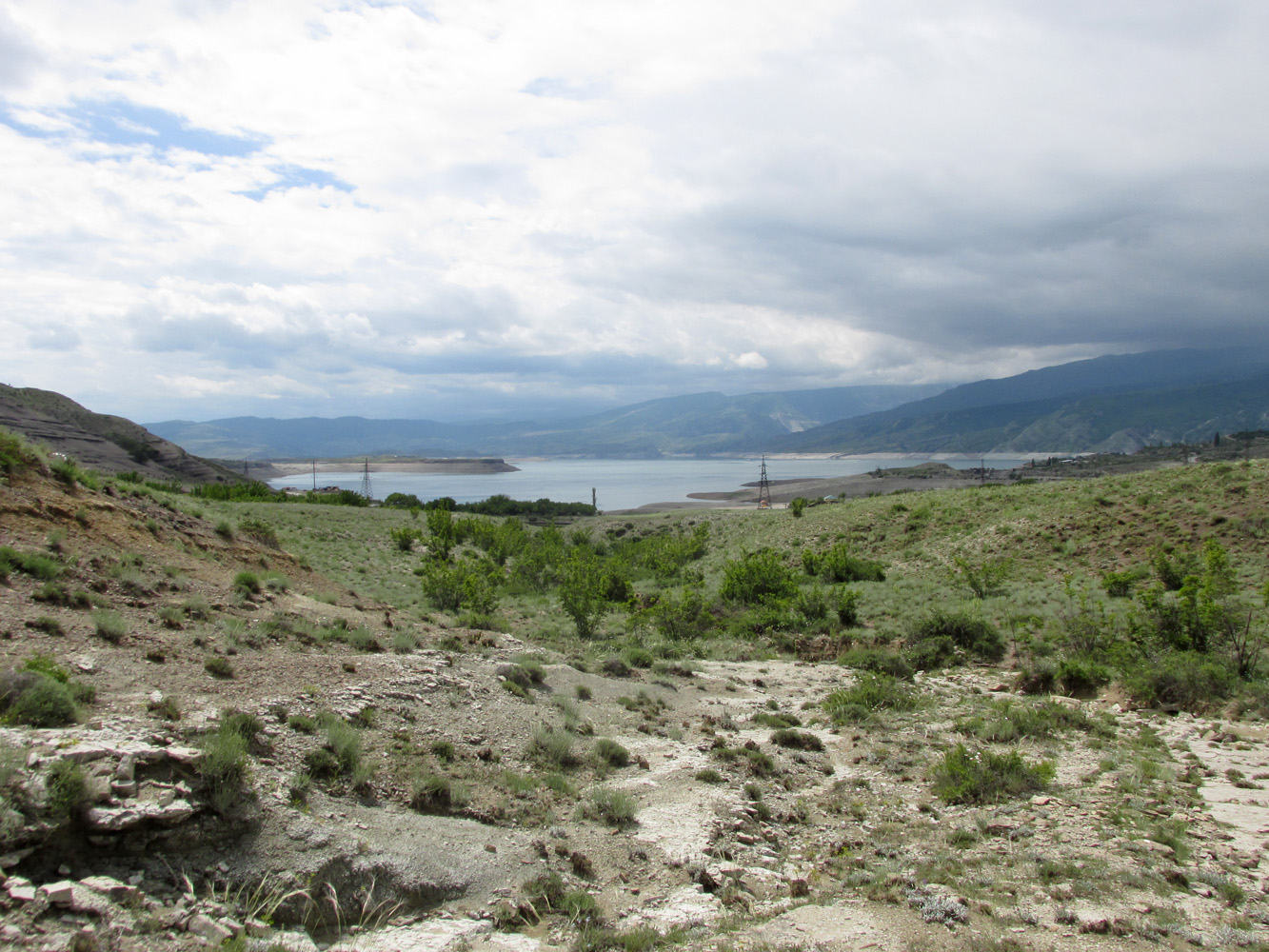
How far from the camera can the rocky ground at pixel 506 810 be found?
16.8ft

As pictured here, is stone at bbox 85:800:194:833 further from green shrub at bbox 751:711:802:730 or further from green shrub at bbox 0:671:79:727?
green shrub at bbox 751:711:802:730

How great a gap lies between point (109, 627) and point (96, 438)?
257 ft

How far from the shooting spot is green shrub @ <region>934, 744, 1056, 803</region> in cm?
851

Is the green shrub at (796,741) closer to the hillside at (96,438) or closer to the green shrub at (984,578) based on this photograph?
the green shrub at (984,578)

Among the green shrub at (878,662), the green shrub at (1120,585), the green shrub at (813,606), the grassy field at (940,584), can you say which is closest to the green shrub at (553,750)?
the grassy field at (940,584)

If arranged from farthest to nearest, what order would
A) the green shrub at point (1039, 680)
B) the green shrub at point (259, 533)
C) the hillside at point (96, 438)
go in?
the hillside at point (96, 438)
the green shrub at point (259, 533)
the green shrub at point (1039, 680)

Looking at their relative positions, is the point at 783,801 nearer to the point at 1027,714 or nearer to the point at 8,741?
the point at 1027,714

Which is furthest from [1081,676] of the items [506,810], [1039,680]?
[506,810]

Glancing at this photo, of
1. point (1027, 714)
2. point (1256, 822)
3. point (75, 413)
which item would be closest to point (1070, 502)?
point (1027, 714)

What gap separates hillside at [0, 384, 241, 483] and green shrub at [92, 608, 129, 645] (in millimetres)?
60290

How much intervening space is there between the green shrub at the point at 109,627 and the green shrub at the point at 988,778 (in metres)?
11.2

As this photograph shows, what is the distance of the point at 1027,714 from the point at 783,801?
530 centimetres

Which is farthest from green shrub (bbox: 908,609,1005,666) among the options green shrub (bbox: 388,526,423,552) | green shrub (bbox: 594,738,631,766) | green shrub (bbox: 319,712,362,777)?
green shrub (bbox: 388,526,423,552)

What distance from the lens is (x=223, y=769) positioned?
5895 mm
